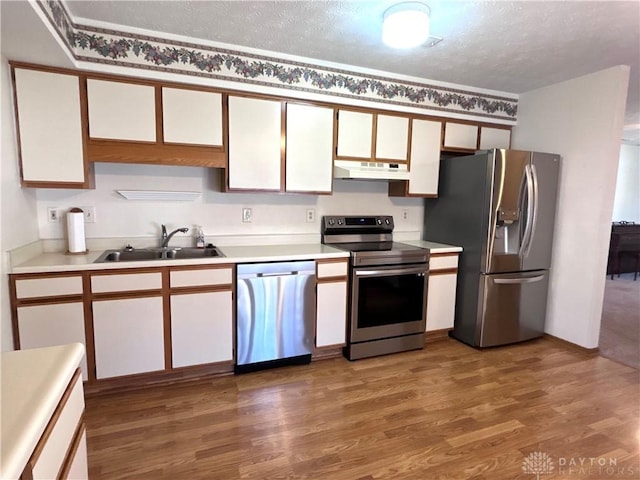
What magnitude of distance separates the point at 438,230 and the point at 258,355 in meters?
2.10

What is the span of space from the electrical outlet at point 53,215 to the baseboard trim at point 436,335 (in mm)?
3089

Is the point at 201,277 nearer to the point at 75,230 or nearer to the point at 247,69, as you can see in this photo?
the point at 75,230

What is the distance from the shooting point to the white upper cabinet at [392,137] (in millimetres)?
3188

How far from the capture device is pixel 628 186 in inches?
285

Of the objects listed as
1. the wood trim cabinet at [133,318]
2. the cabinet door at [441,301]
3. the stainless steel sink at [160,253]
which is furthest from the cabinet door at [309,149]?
the cabinet door at [441,301]

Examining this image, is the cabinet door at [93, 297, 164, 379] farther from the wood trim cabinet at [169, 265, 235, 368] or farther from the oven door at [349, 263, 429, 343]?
the oven door at [349, 263, 429, 343]

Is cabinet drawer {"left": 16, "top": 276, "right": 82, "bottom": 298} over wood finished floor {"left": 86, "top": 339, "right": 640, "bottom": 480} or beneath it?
over

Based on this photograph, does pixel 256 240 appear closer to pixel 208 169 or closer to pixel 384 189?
pixel 208 169

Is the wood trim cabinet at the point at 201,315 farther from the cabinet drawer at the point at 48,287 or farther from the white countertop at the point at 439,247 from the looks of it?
the white countertop at the point at 439,247

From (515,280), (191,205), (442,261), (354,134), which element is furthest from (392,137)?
(191,205)

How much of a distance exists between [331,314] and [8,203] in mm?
2208

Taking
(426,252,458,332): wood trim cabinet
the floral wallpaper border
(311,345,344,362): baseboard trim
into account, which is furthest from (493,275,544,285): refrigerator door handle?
the floral wallpaper border

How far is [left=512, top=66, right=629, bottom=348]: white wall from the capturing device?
2.97 metres

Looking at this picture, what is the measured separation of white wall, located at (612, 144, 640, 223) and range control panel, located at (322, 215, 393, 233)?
20.5ft
